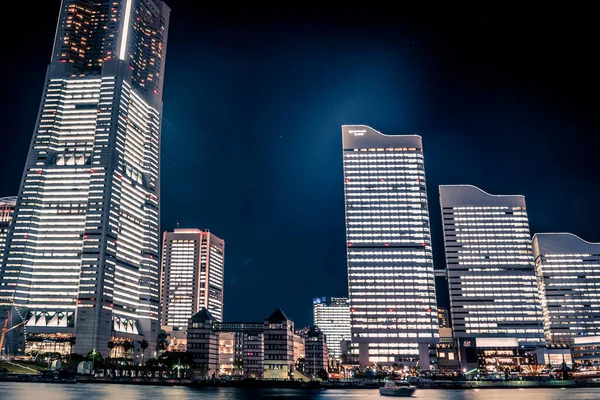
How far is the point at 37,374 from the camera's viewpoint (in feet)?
584

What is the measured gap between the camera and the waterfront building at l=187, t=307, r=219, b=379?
191625 millimetres

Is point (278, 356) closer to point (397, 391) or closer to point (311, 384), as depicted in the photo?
point (311, 384)

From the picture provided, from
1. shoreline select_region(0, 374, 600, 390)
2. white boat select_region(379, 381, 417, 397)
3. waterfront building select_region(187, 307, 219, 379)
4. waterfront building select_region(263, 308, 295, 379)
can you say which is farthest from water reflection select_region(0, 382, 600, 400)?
waterfront building select_region(263, 308, 295, 379)

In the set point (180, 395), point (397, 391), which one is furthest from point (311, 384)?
point (180, 395)

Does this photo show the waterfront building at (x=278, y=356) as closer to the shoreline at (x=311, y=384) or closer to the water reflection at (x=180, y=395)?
the shoreline at (x=311, y=384)

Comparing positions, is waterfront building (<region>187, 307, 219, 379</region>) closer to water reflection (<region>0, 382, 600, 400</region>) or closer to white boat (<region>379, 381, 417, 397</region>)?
water reflection (<region>0, 382, 600, 400</region>)

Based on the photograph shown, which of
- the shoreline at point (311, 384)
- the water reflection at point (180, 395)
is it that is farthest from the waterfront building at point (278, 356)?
the water reflection at point (180, 395)

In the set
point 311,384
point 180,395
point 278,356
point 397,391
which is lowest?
point 311,384

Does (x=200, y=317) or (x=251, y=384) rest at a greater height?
(x=200, y=317)

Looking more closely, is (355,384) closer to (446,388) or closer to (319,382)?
(319,382)

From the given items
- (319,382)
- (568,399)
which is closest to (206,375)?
(319,382)

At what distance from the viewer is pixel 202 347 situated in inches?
7653

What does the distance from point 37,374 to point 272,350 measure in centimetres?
8018

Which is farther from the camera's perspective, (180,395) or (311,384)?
(311,384)
